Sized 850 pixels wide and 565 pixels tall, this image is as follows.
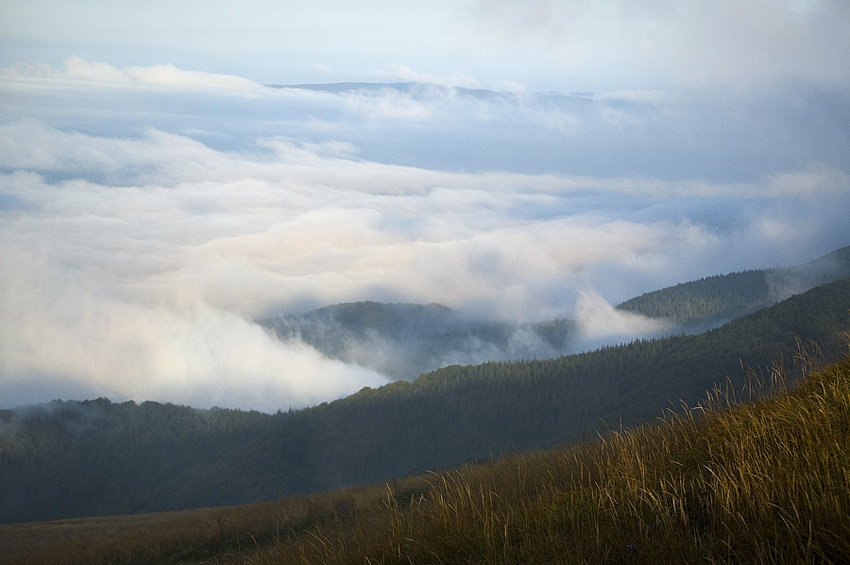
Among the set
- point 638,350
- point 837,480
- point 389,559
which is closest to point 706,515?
point 837,480

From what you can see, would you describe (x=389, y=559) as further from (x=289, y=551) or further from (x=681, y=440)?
(x=681, y=440)

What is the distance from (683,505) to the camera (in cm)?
624

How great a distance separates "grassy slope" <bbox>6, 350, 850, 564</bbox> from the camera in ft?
17.7

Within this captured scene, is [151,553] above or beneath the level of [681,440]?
beneath

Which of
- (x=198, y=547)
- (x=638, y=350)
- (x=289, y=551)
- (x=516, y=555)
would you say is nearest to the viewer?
(x=516, y=555)

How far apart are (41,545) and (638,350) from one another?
608 feet

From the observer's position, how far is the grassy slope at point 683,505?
5387 mm

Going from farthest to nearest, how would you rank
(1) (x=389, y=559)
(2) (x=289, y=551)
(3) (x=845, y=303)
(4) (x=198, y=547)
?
(3) (x=845, y=303)
(4) (x=198, y=547)
(2) (x=289, y=551)
(1) (x=389, y=559)

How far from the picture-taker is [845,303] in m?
158

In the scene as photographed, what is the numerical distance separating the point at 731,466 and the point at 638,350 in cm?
20074

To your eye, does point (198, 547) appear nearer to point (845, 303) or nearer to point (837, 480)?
point (837, 480)

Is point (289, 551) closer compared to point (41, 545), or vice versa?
point (289, 551)

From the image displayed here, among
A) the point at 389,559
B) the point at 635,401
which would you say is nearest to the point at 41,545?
the point at 389,559

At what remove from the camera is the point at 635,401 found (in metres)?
166
